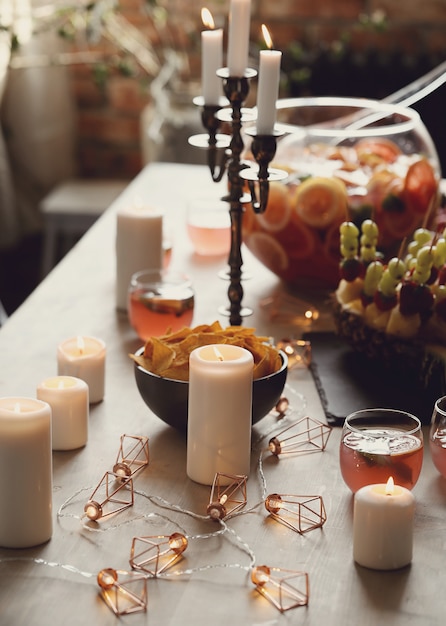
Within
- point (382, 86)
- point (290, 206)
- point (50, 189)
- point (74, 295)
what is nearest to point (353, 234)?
point (290, 206)

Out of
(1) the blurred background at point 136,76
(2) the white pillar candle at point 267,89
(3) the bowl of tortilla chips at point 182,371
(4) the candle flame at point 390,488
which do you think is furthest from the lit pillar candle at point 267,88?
(1) the blurred background at point 136,76

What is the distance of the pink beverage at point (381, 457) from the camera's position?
3.07 feet

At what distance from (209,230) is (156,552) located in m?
0.91

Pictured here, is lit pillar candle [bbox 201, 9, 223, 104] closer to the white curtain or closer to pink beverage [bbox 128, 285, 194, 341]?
pink beverage [bbox 128, 285, 194, 341]

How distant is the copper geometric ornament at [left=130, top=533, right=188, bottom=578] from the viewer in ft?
2.76

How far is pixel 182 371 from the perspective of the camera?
41.7 inches

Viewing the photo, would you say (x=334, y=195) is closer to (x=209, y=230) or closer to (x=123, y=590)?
(x=209, y=230)

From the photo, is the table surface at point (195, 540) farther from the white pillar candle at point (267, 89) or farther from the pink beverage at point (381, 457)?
the white pillar candle at point (267, 89)

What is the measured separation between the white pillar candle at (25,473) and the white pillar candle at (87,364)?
280 mm

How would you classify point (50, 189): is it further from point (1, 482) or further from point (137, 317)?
point (1, 482)

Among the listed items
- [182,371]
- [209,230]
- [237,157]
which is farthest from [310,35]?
[182,371]

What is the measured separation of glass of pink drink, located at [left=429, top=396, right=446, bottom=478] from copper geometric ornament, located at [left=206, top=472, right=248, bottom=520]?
0.64ft

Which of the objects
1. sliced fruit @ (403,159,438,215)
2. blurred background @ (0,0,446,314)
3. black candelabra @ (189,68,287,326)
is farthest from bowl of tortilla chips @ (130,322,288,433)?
blurred background @ (0,0,446,314)

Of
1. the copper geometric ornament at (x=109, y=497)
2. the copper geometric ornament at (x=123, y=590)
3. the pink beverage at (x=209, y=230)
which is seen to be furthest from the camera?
the pink beverage at (x=209, y=230)
